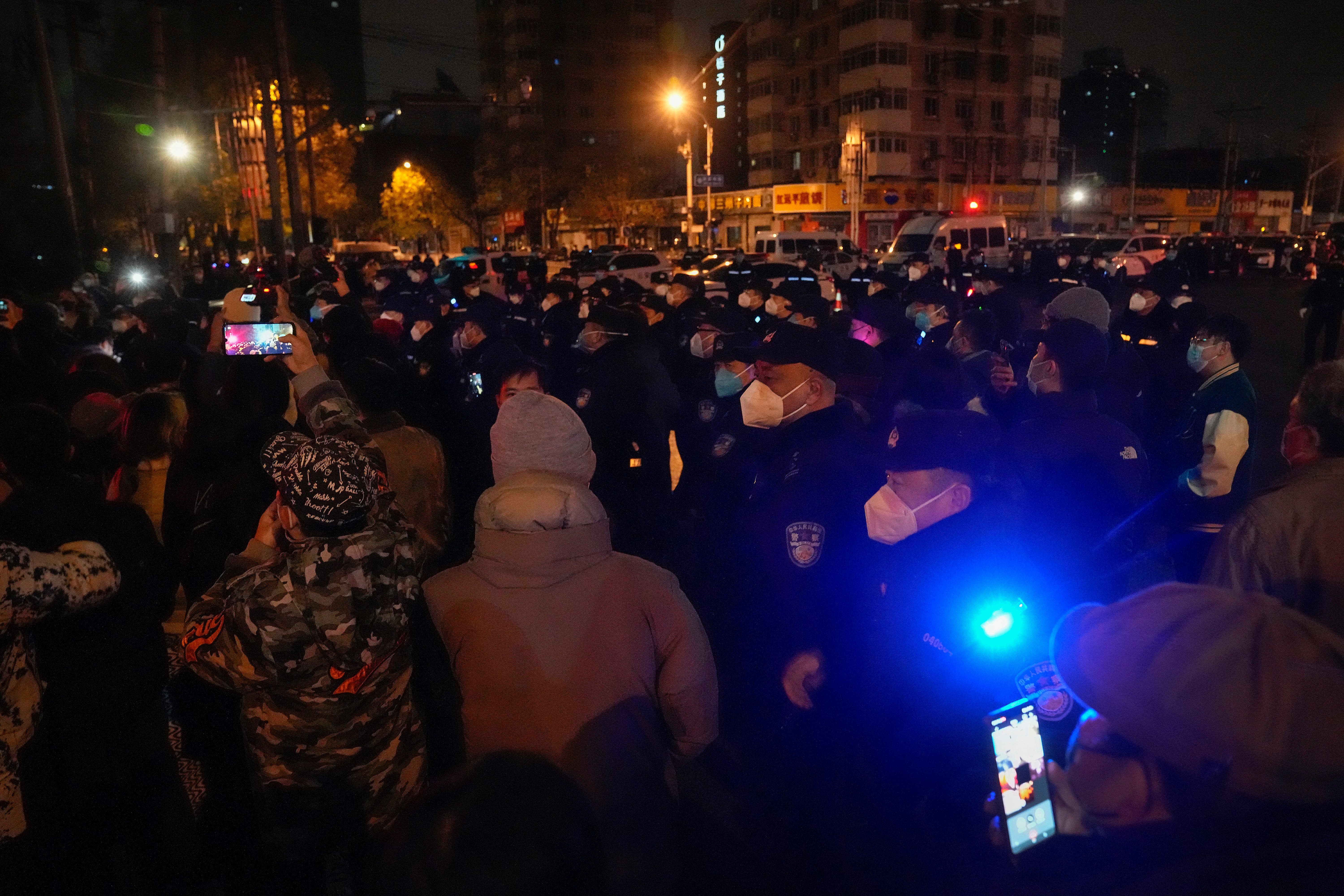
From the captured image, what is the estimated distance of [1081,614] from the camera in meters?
1.36

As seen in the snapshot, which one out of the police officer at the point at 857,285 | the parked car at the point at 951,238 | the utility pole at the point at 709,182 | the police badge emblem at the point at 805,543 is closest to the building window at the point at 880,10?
the utility pole at the point at 709,182

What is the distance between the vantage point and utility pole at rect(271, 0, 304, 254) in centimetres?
2420

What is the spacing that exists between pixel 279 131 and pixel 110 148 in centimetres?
949

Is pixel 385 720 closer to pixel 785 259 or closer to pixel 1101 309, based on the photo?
pixel 1101 309

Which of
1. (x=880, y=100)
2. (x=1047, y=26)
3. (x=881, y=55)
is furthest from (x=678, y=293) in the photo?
(x=1047, y=26)

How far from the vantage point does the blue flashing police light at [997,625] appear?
242 cm

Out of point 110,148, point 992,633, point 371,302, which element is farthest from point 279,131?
point 992,633

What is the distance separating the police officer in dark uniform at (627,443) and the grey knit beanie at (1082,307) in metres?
2.97

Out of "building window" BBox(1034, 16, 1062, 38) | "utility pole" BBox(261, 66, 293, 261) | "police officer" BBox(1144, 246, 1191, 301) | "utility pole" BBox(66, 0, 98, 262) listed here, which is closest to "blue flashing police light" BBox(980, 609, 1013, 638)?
"police officer" BBox(1144, 246, 1191, 301)

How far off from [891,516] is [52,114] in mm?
21229

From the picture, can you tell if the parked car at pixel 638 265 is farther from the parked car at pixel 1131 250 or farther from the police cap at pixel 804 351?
the police cap at pixel 804 351

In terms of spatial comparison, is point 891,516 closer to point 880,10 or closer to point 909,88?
point 880,10

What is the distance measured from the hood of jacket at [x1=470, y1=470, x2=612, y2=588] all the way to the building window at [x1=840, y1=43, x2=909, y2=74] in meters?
64.7

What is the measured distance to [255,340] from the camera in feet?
14.5
